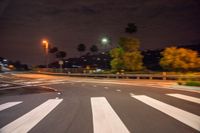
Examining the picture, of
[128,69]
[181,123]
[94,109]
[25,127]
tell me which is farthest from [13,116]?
[128,69]

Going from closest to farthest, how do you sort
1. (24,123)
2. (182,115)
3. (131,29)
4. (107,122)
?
(107,122) → (24,123) → (182,115) → (131,29)

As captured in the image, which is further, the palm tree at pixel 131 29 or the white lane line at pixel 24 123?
the palm tree at pixel 131 29

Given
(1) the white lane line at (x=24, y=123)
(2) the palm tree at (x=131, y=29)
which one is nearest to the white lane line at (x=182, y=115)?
(1) the white lane line at (x=24, y=123)

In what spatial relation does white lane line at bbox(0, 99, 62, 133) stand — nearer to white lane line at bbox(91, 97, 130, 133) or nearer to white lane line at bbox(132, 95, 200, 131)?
white lane line at bbox(91, 97, 130, 133)

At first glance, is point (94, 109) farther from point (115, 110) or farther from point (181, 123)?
point (181, 123)

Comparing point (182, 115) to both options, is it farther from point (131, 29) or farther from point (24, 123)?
point (131, 29)

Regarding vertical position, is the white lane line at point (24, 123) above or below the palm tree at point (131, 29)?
below

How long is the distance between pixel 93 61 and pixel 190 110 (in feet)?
506

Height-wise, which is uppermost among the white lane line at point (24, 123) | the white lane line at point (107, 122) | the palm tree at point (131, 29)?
the palm tree at point (131, 29)

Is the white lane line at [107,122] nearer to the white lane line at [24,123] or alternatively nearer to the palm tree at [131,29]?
the white lane line at [24,123]

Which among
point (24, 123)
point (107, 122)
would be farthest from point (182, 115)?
point (24, 123)

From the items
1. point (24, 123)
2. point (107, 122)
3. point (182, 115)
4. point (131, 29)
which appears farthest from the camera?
point (131, 29)

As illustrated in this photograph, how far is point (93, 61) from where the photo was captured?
163 m

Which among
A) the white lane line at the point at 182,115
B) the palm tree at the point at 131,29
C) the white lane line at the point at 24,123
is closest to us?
the white lane line at the point at 24,123
